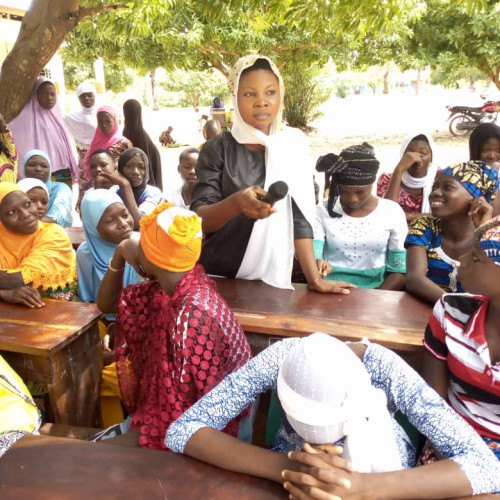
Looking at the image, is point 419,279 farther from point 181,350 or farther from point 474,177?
point 181,350

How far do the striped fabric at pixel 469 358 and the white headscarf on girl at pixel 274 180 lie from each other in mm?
807

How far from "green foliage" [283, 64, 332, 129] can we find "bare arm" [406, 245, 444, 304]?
14.2 metres

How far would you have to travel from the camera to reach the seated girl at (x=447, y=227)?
2.16 meters

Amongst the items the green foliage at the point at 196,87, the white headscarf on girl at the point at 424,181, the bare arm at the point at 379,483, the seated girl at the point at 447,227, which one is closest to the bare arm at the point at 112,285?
the bare arm at the point at 379,483

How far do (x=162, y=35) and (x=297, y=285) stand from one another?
21.9ft

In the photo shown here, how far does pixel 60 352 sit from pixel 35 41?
3.09m

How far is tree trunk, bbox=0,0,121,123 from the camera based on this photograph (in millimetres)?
3850

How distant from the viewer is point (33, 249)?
7.98 ft

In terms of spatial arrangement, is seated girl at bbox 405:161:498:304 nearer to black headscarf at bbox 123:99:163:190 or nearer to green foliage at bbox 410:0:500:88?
black headscarf at bbox 123:99:163:190

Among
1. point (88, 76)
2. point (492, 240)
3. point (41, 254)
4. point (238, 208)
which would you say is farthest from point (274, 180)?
point (88, 76)

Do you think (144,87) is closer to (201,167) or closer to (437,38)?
(437,38)

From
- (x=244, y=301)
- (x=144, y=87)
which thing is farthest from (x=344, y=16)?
(x=144, y=87)

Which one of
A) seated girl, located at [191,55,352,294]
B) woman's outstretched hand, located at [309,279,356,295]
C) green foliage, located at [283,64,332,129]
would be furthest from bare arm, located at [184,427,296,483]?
green foliage, located at [283,64,332,129]

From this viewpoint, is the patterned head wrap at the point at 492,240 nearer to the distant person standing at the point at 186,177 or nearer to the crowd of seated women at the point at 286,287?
the crowd of seated women at the point at 286,287
